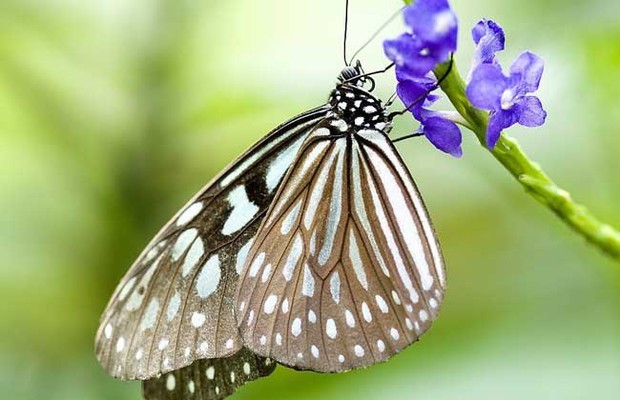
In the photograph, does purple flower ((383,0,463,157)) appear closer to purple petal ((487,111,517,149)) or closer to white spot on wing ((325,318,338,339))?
purple petal ((487,111,517,149))

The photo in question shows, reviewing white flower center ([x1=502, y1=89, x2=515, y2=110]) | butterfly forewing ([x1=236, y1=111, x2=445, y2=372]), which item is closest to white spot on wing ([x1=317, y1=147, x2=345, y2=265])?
butterfly forewing ([x1=236, y1=111, x2=445, y2=372])

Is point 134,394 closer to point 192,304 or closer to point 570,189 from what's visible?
point 192,304

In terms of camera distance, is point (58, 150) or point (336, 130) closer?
point (336, 130)

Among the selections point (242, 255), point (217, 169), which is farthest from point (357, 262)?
point (217, 169)

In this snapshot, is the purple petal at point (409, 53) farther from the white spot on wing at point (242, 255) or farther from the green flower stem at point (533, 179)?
the white spot on wing at point (242, 255)

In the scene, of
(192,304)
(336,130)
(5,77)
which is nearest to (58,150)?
(5,77)

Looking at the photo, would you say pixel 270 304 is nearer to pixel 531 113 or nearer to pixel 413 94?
pixel 413 94
